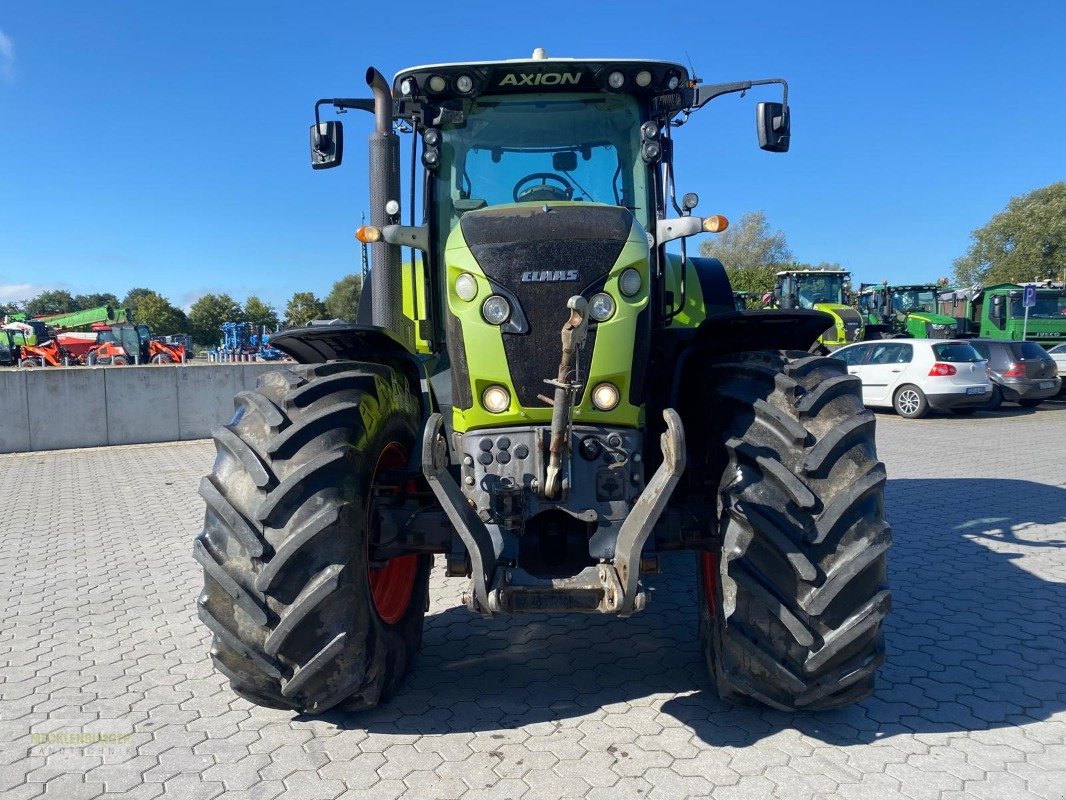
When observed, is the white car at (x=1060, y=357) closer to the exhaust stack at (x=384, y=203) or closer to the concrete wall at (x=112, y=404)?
the concrete wall at (x=112, y=404)

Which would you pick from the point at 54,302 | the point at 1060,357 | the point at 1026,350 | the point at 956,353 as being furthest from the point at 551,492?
the point at 54,302

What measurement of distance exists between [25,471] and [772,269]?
160ft

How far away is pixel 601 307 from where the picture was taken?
9.85 feet

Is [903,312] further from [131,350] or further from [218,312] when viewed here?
[218,312]

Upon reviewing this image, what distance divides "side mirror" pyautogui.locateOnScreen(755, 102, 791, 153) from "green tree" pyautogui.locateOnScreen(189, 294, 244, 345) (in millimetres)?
80077

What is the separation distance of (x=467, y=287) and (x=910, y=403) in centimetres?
1495

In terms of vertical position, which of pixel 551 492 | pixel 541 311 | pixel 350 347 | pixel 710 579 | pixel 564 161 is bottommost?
pixel 710 579

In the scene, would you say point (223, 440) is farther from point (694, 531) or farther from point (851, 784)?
point (851, 784)

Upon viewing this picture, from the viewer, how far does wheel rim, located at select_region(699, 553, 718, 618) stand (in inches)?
125

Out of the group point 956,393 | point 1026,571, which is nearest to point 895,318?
point 956,393

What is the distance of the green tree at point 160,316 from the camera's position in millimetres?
75688

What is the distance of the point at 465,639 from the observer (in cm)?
419

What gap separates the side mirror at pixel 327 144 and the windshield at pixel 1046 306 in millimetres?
21796

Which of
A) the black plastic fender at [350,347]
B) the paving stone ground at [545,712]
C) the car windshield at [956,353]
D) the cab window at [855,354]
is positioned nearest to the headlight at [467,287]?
the black plastic fender at [350,347]
